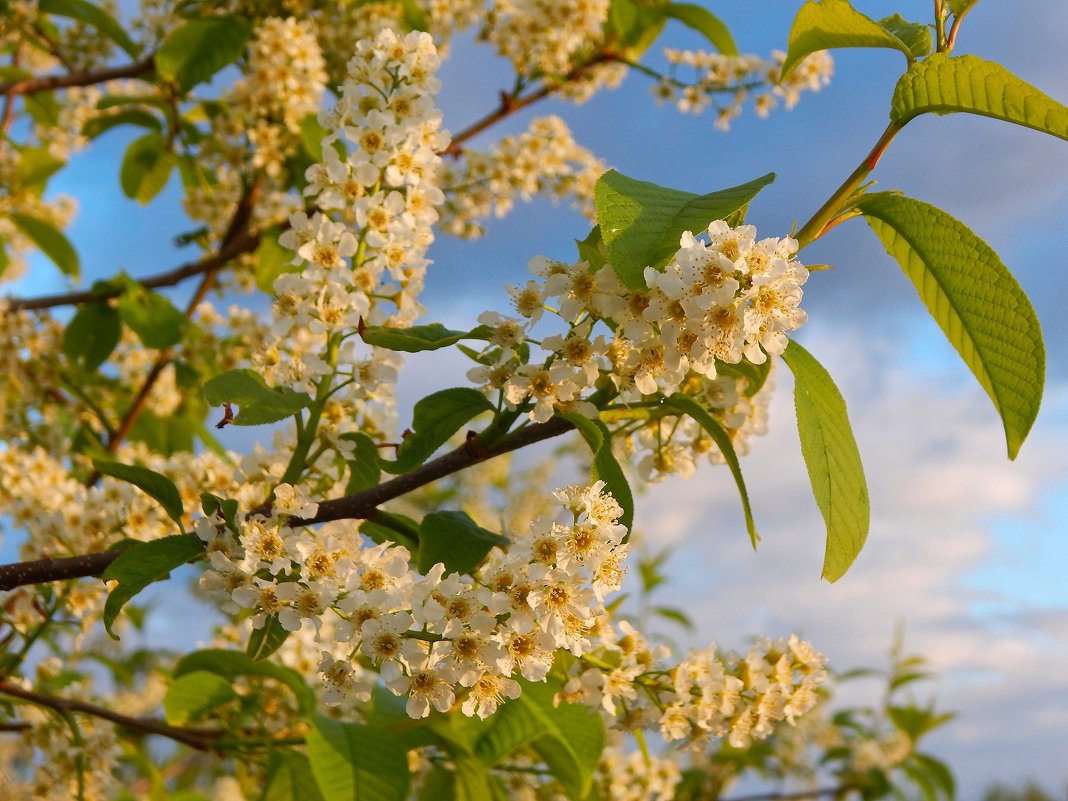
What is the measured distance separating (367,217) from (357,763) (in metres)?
0.96

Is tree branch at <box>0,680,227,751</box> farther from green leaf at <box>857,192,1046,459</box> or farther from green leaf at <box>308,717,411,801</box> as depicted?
green leaf at <box>857,192,1046,459</box>

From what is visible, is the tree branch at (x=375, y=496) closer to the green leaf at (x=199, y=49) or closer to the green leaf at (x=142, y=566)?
the green leaf at (x=142, y=566)

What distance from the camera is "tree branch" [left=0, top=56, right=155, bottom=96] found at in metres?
3.74

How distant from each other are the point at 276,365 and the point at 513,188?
2.49 meters

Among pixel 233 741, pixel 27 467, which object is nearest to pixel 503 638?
pixel 233 741

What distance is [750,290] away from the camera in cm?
132

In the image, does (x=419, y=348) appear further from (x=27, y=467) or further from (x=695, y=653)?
(x=27, y=467)

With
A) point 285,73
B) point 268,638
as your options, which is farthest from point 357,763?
point 285,73

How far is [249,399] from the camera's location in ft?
5.65

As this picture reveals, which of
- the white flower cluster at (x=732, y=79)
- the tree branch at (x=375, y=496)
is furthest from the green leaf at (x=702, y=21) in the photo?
the tree branch at (x=375, y=496)

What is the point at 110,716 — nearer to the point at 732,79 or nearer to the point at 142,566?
the point at 142,566

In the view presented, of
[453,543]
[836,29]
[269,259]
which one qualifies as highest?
[269,259]

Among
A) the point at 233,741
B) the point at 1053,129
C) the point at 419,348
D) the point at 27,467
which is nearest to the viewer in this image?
the point at 1053,129

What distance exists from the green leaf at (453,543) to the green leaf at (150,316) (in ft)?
7.20
